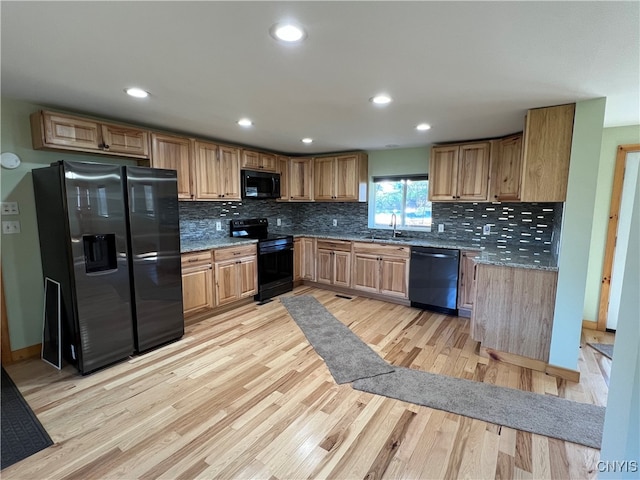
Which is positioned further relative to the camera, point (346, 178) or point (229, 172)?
point (346, 178)

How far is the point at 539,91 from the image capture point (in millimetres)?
2166

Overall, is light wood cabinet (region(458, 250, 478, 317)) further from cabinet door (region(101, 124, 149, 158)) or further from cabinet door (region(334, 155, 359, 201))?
cabinet door (region(101, 124, 149, 158))

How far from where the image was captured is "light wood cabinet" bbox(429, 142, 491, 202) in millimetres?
3793

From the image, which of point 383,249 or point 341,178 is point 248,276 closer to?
point 383,249

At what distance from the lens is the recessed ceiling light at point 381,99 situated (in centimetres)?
233

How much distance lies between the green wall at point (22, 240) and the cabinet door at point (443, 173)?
4220 mm

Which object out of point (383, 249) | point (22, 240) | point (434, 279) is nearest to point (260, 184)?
point (383, 249)

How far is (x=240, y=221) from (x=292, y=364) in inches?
102

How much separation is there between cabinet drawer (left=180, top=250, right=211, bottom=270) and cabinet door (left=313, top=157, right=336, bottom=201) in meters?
2.18

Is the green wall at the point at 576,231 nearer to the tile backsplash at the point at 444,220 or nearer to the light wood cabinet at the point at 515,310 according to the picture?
the light wood cabinet at the point at 515,310

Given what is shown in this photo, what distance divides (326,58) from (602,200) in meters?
3.56

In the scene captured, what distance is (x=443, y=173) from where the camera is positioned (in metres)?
Answer: 4.07

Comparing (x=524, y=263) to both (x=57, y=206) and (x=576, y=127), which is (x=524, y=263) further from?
(x=57, y=206)

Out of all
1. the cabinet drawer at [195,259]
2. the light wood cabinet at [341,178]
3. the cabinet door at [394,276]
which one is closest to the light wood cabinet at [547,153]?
the cabinet door at [394,276]
